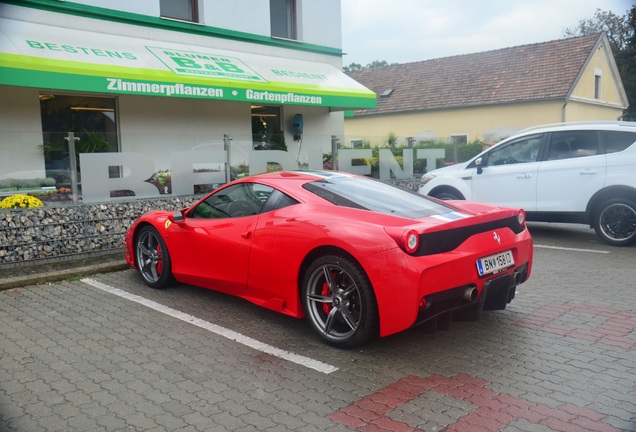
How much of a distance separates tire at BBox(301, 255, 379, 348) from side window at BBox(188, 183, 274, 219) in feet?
3.49

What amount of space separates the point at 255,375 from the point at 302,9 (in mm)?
13209

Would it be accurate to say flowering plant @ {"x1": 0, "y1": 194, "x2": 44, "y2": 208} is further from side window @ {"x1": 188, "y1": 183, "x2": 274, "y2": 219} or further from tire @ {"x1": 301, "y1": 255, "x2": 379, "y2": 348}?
tire @ {"x1": 301, "y1": 255, "x2": 379, "y2": 348}

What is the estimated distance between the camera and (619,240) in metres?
8.73

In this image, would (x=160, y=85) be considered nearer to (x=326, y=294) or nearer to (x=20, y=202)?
(x=20, y=202)

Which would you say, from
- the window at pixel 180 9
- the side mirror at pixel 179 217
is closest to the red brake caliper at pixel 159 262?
the side mirror at pixel 179 217

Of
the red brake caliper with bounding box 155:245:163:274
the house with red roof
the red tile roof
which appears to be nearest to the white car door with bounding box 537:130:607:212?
the red brake caliper with bounding box 155:245:163:274

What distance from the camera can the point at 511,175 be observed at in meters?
9.92

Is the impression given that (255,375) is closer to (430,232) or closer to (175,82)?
(430,232)

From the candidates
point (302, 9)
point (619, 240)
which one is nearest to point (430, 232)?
point (619, 240)

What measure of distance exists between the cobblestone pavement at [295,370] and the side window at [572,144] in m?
3.69

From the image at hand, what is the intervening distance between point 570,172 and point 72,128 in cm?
949

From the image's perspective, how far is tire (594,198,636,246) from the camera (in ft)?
28.4

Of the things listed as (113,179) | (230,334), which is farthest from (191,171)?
(230,334)

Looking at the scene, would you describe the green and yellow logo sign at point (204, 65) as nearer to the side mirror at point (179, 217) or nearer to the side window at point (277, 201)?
the side mirror at point (179, 217)
